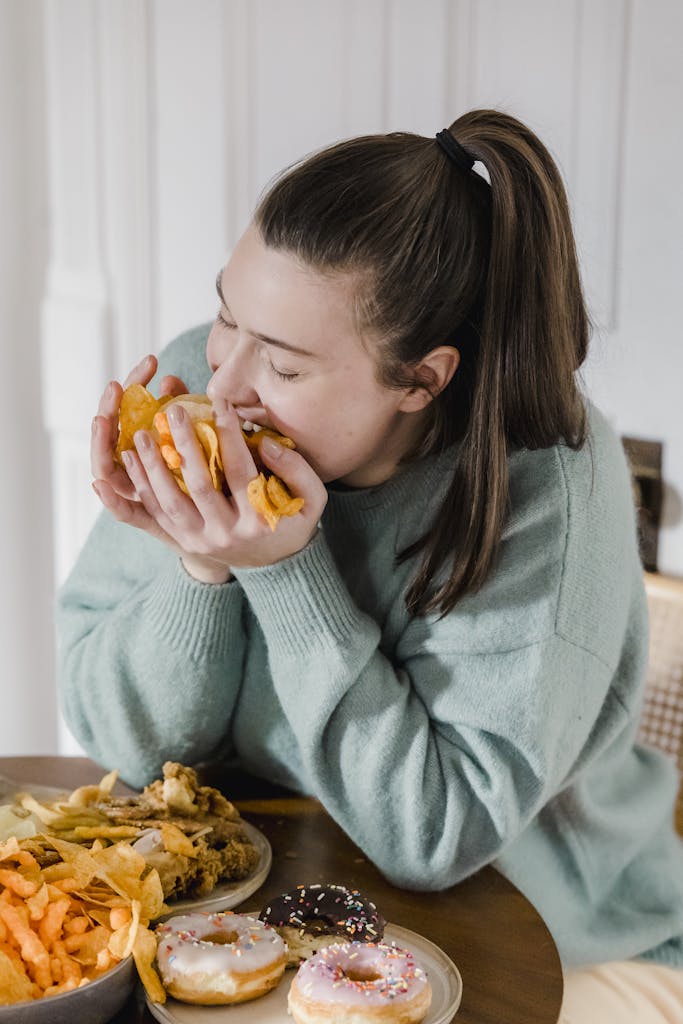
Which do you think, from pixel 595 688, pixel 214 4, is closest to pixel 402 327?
pixel 595 688

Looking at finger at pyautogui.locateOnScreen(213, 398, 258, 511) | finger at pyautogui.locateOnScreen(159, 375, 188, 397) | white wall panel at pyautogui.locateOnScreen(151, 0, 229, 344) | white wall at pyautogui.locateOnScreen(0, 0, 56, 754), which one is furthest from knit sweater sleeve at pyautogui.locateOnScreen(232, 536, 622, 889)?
white wall at pyautogui.locateOnScreen(0, 0, 56, 754)

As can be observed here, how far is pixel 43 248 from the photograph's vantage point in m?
2.42

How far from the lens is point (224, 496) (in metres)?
1.17

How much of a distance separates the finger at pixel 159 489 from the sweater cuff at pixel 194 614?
0.13m

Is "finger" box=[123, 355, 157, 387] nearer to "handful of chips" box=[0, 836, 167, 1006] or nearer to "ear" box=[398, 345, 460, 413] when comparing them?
"ear" box=[398, 345, 460, 413]

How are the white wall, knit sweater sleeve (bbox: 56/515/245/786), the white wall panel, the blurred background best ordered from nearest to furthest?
knit sweater sleeve (bbox: 56/515/245/786)
the blurred background
the white wall panel
the white wall

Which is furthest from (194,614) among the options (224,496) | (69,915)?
(69,915)

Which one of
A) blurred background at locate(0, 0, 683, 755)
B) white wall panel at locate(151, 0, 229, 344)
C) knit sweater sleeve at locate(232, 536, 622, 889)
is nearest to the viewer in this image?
knit sweater sleeve at locate(232, 536, 622, 889)

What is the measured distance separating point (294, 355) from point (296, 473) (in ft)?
0.35

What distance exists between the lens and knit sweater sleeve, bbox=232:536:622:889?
3.97 ft

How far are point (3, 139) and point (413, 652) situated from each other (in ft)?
4.76

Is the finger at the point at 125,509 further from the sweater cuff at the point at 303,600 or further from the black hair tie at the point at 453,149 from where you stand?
the black hair tie at the point at 453,149

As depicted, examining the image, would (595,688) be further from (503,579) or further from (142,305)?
(142,305)

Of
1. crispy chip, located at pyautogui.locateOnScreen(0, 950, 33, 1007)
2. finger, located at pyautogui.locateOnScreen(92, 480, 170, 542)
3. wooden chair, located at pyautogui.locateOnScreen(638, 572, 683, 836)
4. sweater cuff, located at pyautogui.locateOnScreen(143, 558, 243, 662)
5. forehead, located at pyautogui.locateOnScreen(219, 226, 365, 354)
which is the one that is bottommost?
wooden chair, located at pyautogui.locateOnScreen(638, 572, 683, 836)
